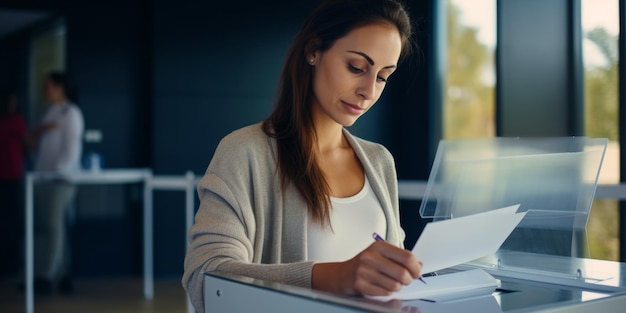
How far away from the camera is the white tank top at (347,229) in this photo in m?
1.55

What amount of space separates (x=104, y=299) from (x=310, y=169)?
441cm

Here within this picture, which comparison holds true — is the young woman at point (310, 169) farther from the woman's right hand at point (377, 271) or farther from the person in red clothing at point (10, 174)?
the person in red clothing at point (10, 174)

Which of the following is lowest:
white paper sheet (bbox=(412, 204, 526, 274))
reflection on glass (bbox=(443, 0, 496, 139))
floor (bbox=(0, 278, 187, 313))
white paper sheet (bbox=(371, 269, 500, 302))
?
floor (bbox=(0, 278, 187, 313))

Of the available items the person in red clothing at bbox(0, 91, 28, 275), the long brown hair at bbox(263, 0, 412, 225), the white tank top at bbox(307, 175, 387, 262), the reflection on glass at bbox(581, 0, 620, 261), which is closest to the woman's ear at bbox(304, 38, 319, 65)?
the long brown hair at bbox(263, 0, 412, 225)

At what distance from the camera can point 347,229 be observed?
157 centimetres

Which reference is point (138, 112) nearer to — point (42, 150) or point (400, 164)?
point (42, 150)

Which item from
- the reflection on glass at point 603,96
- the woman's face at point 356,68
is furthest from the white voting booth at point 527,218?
the reflection on glass at point 603,96

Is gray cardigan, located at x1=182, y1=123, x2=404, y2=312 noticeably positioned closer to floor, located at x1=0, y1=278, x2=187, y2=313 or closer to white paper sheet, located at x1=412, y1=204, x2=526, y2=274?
white paper sheet, located at x1=412, y1=204, x2=526, y2=274

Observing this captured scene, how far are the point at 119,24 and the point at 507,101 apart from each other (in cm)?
355

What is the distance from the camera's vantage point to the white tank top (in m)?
1.55

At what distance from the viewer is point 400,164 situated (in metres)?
7.30

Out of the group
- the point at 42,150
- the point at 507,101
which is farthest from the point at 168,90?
the point at 507,101

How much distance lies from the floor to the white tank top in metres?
3.74

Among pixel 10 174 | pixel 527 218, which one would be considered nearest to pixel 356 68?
pixel 527 218
